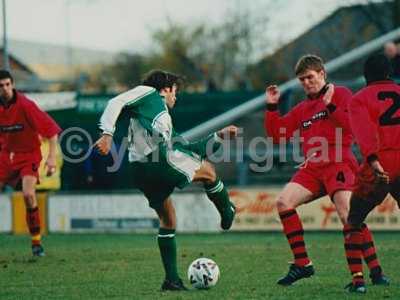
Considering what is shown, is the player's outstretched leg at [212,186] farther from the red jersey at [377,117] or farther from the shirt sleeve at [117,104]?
the red jersey at [377,117]

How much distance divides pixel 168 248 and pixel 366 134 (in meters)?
2.23

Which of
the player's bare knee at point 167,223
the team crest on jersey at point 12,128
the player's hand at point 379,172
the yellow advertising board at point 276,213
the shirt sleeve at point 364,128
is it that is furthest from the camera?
the yellow advertising board at point 276,213

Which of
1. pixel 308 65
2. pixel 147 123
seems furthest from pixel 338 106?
pixel 147 123

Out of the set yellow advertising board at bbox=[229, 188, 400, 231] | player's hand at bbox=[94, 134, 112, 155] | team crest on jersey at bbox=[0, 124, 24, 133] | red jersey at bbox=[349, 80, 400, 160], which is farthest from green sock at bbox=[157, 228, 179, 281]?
yellow advertising board at bbox=[229, 188, 400, 231]

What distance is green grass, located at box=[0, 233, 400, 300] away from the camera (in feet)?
31.1

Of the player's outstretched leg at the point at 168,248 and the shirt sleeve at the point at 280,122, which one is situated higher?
the shirt sleeve at the point at 280,122

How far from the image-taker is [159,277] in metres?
11.0

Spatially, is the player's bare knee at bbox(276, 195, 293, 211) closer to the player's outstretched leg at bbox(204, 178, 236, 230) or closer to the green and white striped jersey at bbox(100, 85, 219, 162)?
the player's outstretched leg at bbox(204, 178, 236, 230)

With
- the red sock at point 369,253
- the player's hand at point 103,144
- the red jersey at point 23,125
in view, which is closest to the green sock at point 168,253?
the player's hand at point 103,144

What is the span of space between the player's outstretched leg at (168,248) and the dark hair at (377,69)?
2212 mm

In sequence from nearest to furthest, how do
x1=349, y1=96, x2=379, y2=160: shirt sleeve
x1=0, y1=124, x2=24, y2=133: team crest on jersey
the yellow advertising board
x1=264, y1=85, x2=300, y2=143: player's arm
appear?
x1=349, y1=96, x2=379, y2=160: shirt sleeve → x1=264, y1=85, x2=300, y2=143: player's arm → x1=0, y1=124, x2=24, y2=133: team crest on jersey → the yellow advertising board

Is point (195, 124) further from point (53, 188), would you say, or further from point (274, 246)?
point (274, 246)

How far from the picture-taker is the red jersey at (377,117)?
8.88 meters

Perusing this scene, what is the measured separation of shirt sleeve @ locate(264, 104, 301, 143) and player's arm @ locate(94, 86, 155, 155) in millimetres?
1276
